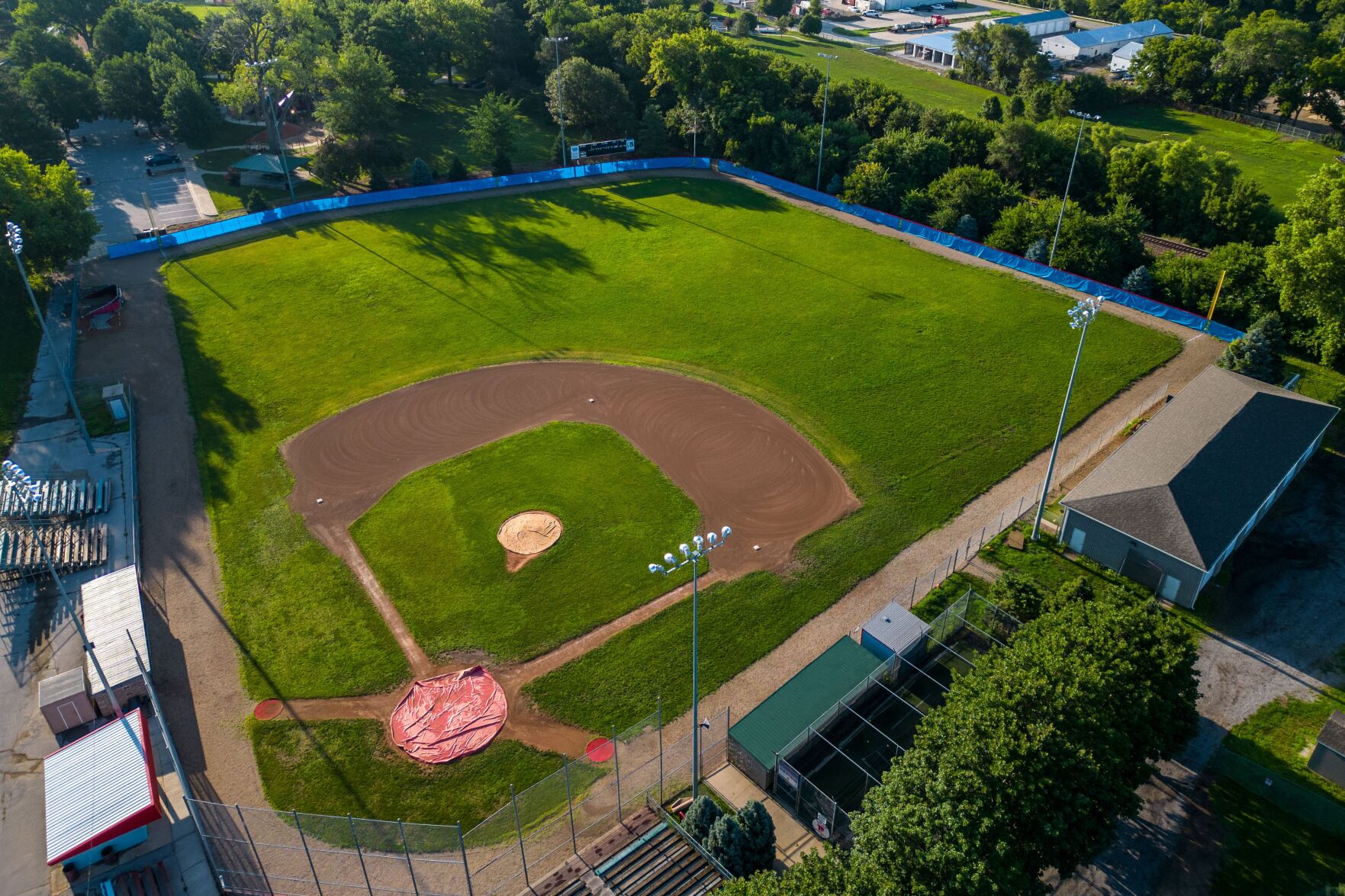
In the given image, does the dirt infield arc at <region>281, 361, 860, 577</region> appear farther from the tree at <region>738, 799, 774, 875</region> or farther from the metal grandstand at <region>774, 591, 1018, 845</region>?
the tree at <region>738, 799, 774, 875</region>

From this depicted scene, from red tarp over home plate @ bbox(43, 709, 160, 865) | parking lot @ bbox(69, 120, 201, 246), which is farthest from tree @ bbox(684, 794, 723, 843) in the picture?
parking lot @ bbox(69, 120, 201, 246)

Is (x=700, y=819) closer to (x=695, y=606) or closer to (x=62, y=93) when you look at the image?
(x=695, y=606)

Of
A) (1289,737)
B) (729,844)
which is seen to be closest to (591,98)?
(729,844)

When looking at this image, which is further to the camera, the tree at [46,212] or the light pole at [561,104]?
the light pole at [561,104]

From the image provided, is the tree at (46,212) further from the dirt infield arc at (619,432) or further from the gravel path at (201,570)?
the dirt infield arc at (619,432)

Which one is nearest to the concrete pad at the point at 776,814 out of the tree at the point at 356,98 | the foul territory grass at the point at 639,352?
the foul territory grass at the point at 639,352

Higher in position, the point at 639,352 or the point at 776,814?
the point at 639,352
